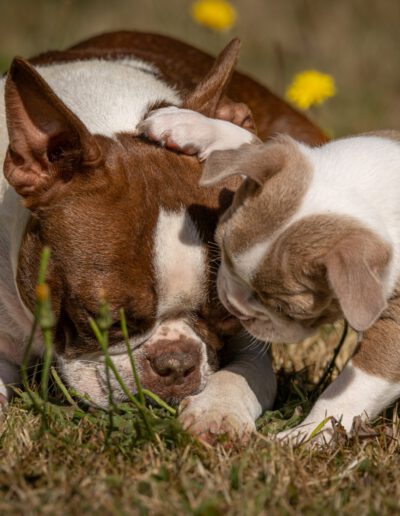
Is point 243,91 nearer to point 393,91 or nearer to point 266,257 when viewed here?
point 266,257

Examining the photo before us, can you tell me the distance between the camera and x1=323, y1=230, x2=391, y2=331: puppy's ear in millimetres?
3270

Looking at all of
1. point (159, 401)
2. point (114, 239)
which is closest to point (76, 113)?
point (114, 239)

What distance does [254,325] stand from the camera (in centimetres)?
391

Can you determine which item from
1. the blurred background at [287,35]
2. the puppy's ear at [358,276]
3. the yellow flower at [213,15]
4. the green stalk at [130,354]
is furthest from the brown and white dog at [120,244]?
the blurred background at [287,35]

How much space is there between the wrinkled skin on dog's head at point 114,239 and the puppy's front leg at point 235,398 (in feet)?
0.38

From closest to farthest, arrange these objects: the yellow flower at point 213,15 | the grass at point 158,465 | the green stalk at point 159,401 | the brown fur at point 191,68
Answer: the grass at point 158,465
the green stalk at point 159,401
the brown fur at point 191,68
the yellow flower at point 213,15

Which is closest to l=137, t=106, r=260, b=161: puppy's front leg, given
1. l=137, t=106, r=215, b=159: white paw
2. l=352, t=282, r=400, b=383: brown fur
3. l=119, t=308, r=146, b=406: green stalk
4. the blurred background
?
l=137, t=106, r=215, b=159: white paw

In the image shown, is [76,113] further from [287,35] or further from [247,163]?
[287,35]

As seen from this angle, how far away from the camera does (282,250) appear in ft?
11.8

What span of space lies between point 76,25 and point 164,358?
782cm

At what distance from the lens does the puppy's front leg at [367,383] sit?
3.84 m

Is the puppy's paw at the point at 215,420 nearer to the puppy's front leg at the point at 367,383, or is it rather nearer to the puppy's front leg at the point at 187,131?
the puppy's front leg at the point at 367,383

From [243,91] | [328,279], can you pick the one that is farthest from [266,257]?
[243,91]

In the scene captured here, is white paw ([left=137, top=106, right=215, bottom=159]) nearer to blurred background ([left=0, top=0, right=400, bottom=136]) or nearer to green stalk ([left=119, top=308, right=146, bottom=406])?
green stalk ([left=119, top=308, right=146, bottom=406])
